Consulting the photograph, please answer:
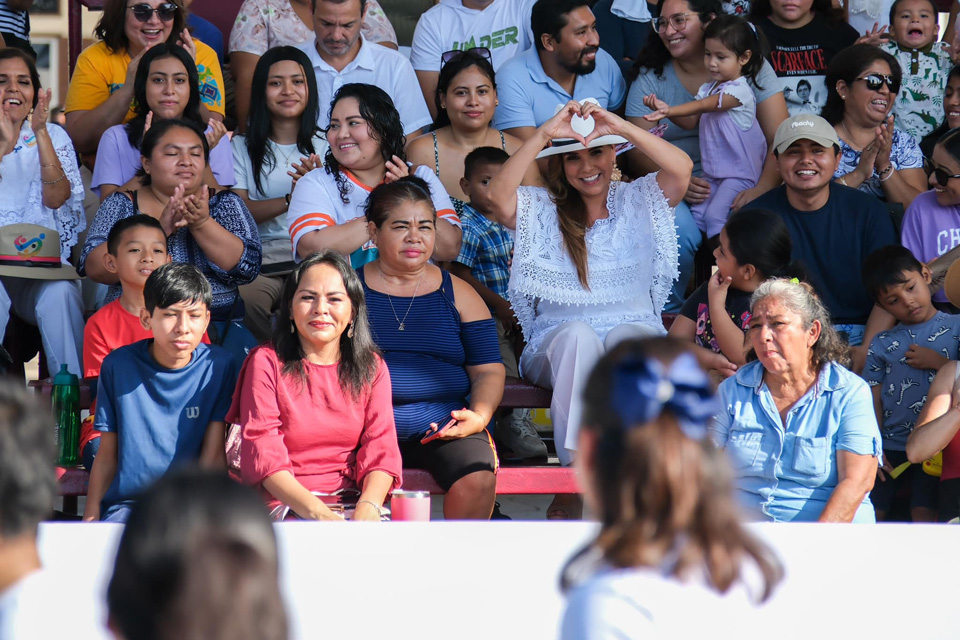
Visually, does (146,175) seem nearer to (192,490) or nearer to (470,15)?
(470,15)

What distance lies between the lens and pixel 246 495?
103cm

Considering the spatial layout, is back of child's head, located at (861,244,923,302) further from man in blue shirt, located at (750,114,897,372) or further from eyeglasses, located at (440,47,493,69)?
eyeglasses, located at (440,47,493,69)

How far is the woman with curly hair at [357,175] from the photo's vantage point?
3.77 m

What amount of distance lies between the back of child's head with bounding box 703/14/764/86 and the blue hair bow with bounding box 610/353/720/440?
3.50m

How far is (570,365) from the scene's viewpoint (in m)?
3.37

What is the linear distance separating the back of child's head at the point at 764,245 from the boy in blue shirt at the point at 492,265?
2.93 feet

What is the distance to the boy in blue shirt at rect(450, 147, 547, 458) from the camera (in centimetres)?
406

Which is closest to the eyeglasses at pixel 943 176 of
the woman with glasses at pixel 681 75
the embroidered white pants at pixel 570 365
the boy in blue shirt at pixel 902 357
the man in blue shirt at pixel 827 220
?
the man in blue shirt at pixel 827 220

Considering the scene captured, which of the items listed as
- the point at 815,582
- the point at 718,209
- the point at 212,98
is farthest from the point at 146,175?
the point at 815,582

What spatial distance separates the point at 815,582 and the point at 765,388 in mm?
1110

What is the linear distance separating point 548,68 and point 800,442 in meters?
2.36

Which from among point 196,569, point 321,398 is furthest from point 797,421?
point 196,569

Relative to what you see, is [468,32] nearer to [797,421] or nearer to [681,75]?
[681,75]

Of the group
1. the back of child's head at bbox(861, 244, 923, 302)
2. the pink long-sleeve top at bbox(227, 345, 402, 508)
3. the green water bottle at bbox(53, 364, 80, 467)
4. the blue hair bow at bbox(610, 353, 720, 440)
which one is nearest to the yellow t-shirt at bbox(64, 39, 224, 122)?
the green water bottle at bbox(53, 364, 80, 467)
